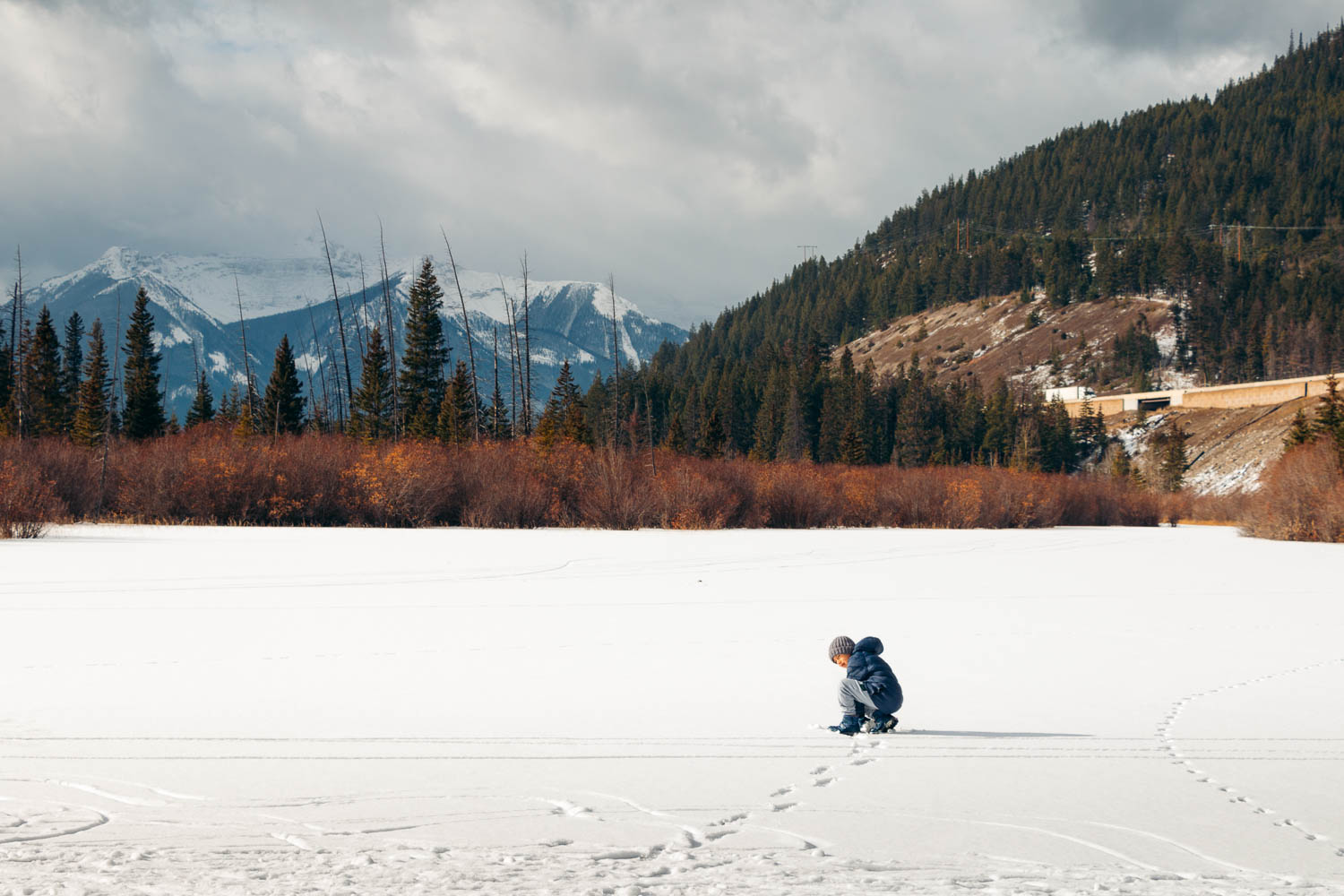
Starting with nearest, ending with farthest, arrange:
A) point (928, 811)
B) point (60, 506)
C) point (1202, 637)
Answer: point (928, 811), point (1202, 637), point (60, 506)

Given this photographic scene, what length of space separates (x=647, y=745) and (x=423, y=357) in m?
61.1

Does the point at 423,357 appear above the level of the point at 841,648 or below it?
above

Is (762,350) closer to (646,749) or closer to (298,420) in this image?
(298,420)

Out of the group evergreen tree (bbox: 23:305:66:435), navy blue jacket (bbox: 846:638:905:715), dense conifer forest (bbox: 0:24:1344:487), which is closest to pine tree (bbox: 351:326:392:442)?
dense conifer forest (bbox: 0:24:1344:487)

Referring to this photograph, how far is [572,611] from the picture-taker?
12375 mm

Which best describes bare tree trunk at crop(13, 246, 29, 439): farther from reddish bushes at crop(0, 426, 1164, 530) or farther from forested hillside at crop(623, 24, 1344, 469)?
forested hillside at crop(623, 24, 1344, 469)

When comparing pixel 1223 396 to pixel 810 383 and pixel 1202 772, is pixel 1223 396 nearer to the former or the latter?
pixel 810 383

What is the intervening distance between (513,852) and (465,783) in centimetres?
113

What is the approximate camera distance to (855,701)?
255 inches

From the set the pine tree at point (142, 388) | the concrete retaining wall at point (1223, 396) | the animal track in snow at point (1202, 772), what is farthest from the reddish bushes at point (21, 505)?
the concrete retaining wall at point (1223, 396)

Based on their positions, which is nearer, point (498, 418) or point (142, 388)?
point (498, 418)

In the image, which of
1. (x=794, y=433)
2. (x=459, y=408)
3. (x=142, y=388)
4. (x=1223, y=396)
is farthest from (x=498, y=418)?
(x=1223, y=396)

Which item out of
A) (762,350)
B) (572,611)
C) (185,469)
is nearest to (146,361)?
(185,469)

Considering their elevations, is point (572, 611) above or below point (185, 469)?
below
